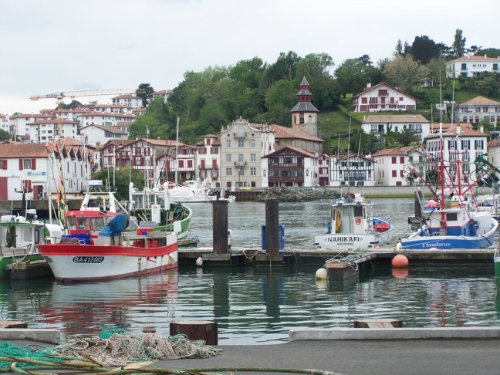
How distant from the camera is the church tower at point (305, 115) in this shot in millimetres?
152375

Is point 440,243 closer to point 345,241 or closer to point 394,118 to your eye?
point 345,241

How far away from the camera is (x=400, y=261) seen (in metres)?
34.3

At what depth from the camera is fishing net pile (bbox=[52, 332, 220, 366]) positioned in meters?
11.4

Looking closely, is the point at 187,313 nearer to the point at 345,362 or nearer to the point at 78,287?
the point at 78,287

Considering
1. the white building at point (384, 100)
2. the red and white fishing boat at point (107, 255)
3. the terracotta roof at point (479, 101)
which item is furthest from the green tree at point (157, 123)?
the red and white fishing boat at point (107, 255)

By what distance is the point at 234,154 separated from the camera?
134 m

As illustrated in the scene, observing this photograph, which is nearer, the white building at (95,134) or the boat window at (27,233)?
the boat window at (27,233)

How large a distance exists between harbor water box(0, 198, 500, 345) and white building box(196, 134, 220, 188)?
9830 cm

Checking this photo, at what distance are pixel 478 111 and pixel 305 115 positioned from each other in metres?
34.9

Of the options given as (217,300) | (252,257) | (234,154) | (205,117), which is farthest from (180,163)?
(217,300)

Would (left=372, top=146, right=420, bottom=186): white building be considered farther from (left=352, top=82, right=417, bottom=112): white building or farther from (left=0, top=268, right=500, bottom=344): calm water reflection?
(left=0, top=268, right=500, bottom=344): calm water reflection

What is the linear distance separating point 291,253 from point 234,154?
322 feet

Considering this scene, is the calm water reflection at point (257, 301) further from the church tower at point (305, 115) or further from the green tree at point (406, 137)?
the church tower at point (305, 115)

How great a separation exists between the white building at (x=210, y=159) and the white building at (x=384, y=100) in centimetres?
3518
